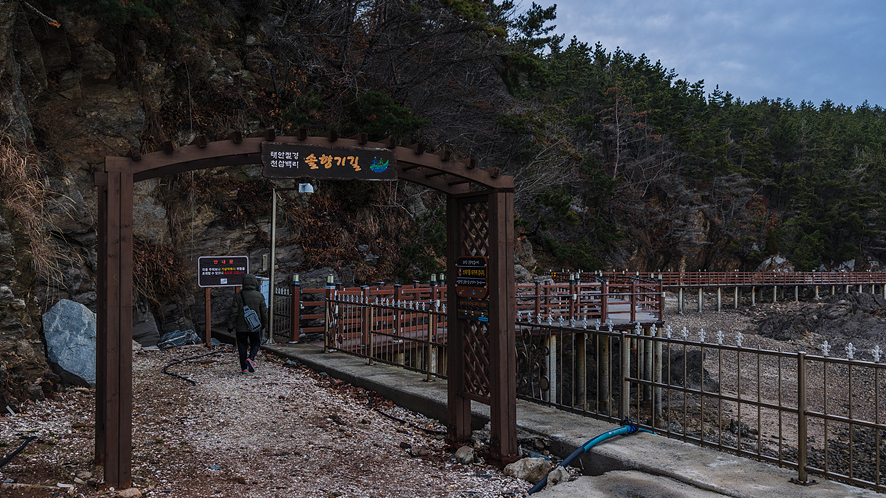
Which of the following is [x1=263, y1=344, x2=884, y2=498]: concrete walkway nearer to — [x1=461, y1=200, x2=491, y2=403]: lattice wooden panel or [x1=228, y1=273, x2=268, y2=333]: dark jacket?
[x1=461, y1=200, x2=491, y2=403]: lattice wooden panel

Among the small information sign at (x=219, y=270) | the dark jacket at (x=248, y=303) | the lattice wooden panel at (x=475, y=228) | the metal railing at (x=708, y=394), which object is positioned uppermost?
the lattice wooden panel at (x=475, y=228)

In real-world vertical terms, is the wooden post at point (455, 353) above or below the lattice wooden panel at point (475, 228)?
below

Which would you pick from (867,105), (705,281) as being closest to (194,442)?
(705,281)

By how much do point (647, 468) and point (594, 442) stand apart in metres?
0.62

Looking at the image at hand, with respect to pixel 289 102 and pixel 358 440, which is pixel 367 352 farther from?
pixel 289 102

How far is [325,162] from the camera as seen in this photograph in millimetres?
5066

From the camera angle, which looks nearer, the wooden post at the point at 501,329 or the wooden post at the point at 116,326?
the wooden post at the point at 116,326

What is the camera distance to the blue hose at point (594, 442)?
5.01 meters

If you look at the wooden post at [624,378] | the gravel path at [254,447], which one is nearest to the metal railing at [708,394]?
the wooden post at [624,378]

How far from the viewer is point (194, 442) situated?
587cm

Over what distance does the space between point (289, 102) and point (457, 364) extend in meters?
14.7

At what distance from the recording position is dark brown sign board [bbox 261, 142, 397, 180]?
16.0 ft

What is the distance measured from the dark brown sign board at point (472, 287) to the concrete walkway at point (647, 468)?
1.29m

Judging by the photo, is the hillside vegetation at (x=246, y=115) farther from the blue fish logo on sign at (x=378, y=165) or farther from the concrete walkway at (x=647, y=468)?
the concrete walkway at (x=647, y=468)
